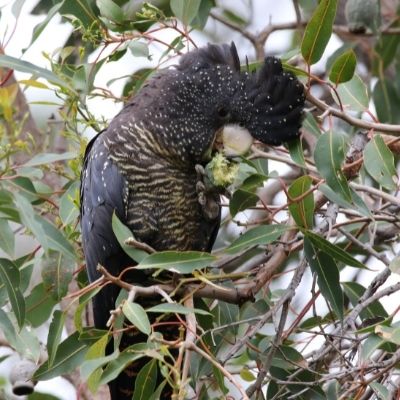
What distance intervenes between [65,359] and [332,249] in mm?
842

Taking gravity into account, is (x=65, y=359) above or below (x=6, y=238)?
below

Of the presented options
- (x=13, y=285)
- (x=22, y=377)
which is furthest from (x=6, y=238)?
(x=22, y=377)

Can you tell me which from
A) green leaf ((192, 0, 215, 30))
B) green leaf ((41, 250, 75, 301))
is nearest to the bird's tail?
green leaf ((41, 250, 75, 301))

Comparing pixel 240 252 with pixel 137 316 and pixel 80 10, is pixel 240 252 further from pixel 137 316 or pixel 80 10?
pixel 80 10

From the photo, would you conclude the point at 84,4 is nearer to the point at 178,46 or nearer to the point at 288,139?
the point at 178,46

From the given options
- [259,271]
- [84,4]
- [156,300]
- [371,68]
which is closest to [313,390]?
[259,271]

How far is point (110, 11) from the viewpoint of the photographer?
2.95 meters

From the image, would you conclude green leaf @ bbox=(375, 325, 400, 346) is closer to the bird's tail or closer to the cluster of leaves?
the cluster of leaves

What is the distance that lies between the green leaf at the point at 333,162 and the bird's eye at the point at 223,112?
0.59 metres

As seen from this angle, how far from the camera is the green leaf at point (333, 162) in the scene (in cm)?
234

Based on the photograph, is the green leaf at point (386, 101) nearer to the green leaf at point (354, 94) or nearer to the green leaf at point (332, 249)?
the green leaf at point (354, 94)

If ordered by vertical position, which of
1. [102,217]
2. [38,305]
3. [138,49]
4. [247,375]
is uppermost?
[138,49]

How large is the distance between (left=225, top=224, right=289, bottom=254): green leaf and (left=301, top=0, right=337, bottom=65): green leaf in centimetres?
45

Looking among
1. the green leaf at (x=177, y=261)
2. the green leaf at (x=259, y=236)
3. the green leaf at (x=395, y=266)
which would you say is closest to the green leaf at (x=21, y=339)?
the green leaf at (x=177, y=261)
